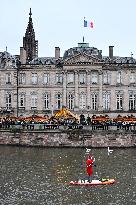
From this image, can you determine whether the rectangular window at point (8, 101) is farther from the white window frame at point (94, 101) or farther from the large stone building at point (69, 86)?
the white window frame at point (94, 101)

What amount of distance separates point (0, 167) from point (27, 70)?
4637 centimetres

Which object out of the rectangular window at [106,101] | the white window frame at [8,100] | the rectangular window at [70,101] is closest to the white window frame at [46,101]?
the rectangular window at [70,101]

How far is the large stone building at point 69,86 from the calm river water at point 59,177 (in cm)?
2894

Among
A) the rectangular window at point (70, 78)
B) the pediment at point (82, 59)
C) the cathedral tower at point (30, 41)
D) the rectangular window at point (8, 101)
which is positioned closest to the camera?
the pediment at point (82, 59)

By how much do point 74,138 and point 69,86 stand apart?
23499mm

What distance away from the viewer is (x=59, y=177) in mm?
49469

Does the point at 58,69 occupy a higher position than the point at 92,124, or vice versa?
the point at 58,69

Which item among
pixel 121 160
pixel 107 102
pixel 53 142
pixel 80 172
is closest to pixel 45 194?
pixel 80 172

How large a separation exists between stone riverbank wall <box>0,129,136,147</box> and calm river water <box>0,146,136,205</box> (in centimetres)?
572

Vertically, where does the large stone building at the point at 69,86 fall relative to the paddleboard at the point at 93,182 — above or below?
above

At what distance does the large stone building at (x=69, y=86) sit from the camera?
323 ft

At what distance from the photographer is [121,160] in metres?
60.4

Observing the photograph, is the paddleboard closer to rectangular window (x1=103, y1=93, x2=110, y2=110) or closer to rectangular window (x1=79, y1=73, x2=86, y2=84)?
rectangular window (x1=103, y1=93, x2=110, y2=110)

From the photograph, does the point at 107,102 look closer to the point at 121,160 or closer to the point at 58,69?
the point at 58,69
